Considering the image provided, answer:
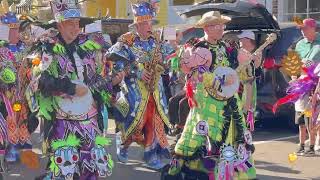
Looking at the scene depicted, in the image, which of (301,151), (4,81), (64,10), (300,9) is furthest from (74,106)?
(300,9)

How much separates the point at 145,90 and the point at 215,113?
5.54ft

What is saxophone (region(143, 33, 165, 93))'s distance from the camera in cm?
727

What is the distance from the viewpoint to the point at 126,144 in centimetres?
770

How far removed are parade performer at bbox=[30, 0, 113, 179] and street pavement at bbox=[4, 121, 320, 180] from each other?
187 centimetres

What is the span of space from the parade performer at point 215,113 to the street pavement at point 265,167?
133 centimetres

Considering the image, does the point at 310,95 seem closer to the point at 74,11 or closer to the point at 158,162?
the point at 158,162

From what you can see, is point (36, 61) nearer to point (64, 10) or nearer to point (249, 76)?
point (64, 10)

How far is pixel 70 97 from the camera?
17.5 feet

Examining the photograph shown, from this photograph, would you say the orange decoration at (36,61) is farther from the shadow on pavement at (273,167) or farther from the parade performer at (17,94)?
the shadow on pavement at (273,167)

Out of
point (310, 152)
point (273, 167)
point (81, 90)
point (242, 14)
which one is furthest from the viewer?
point (242, 14)

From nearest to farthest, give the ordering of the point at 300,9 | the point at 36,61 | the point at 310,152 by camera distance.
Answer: the point at 36,61
the point at 310,152
the point at 300,9

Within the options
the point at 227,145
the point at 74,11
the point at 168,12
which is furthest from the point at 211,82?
the point at 168,12

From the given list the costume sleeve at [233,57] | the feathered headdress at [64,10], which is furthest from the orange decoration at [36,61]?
the costume sleeve at [233,57]

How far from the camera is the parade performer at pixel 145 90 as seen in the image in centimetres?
725
